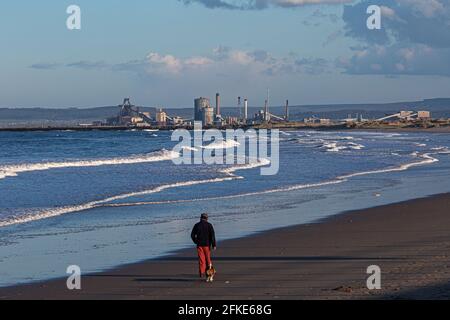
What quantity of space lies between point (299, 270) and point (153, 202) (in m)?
12.5

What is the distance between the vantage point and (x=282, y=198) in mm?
27484

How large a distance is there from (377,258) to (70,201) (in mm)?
13171

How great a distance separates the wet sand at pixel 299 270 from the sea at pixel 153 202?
3.02 feet

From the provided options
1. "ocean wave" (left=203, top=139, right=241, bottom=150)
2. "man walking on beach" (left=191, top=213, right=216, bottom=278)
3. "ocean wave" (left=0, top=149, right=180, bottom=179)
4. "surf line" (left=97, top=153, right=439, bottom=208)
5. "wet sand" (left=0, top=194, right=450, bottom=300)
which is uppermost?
"man walking on beach" (left=191, top=213, right=216, bottom=278)

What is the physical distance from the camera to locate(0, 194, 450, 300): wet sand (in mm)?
12133

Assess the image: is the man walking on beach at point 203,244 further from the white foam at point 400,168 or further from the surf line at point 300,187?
the white foam at point 400,168

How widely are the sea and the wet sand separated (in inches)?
36.3

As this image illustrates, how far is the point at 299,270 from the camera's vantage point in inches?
551

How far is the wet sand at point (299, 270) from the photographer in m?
12.1

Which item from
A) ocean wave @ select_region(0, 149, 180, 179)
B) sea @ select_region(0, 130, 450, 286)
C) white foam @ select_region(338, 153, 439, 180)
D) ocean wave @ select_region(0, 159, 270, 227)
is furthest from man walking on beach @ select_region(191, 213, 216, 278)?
ocean wave @ select_region(0, 149, 180, 179)

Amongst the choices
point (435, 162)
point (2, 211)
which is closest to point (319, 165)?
point (435, 162)

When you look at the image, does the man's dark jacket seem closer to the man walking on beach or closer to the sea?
the man walking on beach

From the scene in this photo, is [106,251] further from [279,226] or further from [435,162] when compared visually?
[435,162]

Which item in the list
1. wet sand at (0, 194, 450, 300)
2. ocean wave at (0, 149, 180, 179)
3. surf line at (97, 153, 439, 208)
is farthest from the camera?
ocean wave at (0, 149, 180, 179)
